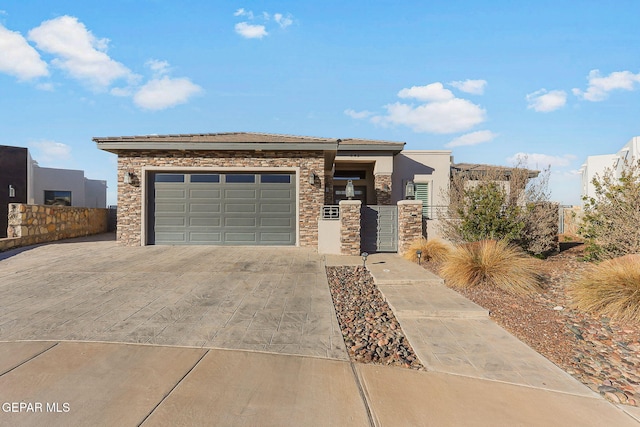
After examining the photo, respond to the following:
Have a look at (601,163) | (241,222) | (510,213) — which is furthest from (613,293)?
(601,163)

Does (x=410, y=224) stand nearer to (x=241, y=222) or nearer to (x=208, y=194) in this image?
(x=241, y=222)

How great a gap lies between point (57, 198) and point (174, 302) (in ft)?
78.0

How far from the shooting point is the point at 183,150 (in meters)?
11.7

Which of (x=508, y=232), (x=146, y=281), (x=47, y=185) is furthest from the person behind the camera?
(x=47, y=185)

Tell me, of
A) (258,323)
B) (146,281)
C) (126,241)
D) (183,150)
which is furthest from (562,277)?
(126,241)

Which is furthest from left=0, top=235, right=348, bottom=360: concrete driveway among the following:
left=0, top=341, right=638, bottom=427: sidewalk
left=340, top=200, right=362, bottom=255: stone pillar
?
left=340, top=200, right=362, bottom=255: stone pillar

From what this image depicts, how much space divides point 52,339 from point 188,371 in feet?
6.52

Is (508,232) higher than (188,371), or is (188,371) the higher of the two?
(508,232)

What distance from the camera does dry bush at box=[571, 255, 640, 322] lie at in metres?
4.34

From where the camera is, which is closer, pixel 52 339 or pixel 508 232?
pixel 52 339

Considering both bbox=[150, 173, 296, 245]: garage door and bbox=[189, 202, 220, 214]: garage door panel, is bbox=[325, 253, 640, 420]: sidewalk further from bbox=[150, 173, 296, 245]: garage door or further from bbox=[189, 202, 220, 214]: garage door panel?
bbox=[189, 202, 220, 214]: garage door panel

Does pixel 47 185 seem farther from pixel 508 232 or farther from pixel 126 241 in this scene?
pixel 508 232

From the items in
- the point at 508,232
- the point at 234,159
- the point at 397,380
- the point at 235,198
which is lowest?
the point at 397,380

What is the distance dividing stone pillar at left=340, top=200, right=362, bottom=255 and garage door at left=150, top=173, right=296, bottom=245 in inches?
99.0
